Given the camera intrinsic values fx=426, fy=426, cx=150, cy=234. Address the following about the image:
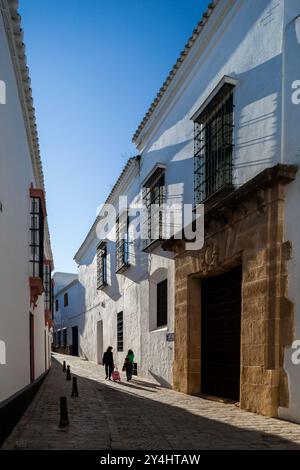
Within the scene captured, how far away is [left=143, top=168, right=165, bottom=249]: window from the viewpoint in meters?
12.1

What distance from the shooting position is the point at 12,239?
22.4 ft

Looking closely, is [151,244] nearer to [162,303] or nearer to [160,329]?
[162,303]

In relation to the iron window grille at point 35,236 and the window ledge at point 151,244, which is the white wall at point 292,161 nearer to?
the window ledge at point 151,244

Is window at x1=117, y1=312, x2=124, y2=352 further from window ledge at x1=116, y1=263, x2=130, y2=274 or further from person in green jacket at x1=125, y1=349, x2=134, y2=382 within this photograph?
person in green jacket at x1=125, y1=349, x2=134, y2=382

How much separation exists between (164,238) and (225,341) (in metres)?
3.70

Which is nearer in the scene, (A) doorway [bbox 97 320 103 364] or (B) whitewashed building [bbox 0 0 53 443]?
(B) whitewashed building [bbox 0 0 53 443]

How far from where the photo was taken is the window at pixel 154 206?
12.1 meters

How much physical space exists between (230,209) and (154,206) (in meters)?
4.78

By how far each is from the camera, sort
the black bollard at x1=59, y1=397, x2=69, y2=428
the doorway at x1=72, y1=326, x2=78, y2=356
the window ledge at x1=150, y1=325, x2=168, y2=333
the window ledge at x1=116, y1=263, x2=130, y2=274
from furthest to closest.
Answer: the doorway at x1=72, y1=326, x2=78, y2=356 → the window ledge at x1=116, y1=263, x2=130, y2=274 → the window ledge at x1=150, y1=325, x2=168, y2=333 → the black bollard at x1=59, y1=397, x2=69, y2=428

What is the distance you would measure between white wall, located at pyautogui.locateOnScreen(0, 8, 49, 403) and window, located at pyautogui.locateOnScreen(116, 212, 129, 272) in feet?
24.0

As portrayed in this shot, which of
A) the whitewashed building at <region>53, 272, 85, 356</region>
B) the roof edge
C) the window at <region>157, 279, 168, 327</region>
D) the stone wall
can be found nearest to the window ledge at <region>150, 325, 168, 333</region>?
the window at <region>157, 279, 168, 327</region>

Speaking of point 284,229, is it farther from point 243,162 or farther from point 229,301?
point 229,301

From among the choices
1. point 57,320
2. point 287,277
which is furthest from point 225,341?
point 57,320

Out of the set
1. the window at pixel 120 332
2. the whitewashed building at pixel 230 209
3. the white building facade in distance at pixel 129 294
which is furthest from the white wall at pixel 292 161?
the window at pixel 120 332
